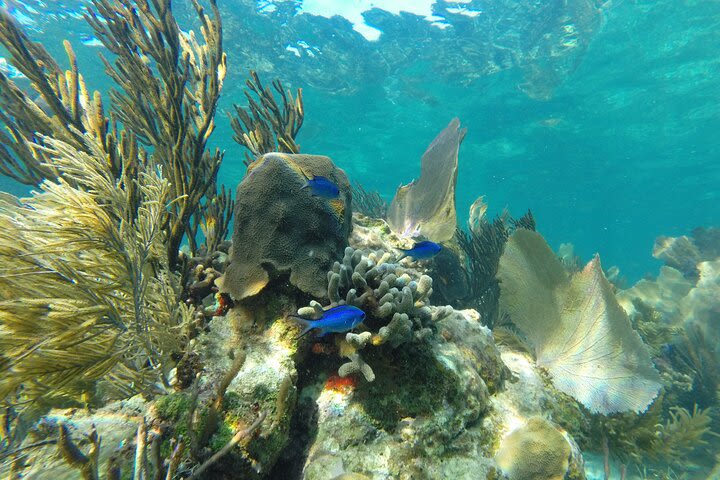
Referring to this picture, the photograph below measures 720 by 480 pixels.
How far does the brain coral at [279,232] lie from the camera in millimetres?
2502

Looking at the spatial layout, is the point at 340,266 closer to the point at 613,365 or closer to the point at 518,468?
the point at 518,468

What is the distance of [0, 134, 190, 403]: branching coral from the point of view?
1782 millimetres

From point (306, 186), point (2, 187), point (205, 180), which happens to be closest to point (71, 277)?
→ point (306, 186)

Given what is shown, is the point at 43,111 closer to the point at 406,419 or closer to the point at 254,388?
the point at 254,388

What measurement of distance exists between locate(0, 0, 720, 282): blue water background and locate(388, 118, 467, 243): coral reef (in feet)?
46.7

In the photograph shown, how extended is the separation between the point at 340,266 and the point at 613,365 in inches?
116

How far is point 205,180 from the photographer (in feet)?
12.2

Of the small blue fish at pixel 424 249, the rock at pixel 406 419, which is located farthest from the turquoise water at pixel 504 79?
the rock at pixel 406 419

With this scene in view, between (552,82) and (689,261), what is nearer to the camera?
(689,261)

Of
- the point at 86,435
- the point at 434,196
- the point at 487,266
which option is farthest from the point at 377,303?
the point at 487,266

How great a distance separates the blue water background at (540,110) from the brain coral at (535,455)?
18405mm

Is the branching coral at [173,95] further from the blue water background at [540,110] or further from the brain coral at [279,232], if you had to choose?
the blue water background at [540,110]

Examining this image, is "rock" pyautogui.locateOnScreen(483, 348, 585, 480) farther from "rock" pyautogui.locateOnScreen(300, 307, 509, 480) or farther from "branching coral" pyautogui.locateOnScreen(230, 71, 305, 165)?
"branching coral" pyautogui.locateOnScreen(230, 71, 305, 165)

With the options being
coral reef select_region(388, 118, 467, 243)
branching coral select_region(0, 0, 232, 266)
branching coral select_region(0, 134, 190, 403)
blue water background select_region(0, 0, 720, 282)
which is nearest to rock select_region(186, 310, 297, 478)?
branching coral select_region(0, 134, 190, 403)
